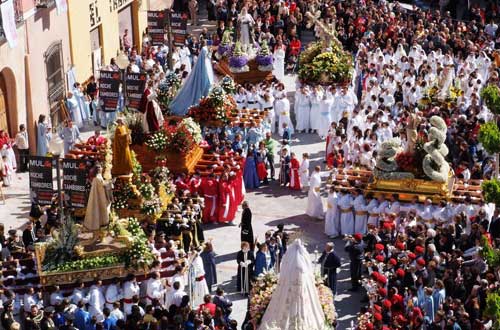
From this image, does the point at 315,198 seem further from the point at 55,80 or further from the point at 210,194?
the point at 55,80

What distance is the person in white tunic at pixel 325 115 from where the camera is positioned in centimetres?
3931

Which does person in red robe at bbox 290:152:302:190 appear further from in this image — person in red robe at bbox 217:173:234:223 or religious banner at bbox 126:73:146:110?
religious banner at bbox 126:73:146:110

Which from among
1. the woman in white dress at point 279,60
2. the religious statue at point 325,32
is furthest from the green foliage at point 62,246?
the woman in white dress at point 279,60

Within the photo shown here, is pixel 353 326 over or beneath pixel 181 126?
beneath

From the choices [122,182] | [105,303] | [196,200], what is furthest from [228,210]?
[105,303]

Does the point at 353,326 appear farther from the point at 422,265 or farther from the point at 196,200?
the point at 196,200

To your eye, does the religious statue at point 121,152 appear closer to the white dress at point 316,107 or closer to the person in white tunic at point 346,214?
the person in white tunic at point 346,214

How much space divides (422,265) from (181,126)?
384 inches

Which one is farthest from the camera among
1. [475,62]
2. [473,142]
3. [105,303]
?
Result: [475,62]

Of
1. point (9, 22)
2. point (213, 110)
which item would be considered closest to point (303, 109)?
point (213, 110)

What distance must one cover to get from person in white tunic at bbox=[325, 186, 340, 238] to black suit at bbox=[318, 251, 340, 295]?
3601 mm

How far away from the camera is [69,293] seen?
88.8 feet

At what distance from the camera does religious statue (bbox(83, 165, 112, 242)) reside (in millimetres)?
27281

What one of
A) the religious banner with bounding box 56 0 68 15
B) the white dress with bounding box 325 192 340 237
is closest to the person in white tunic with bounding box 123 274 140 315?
the white dress with bounding box 325 192 340 237
